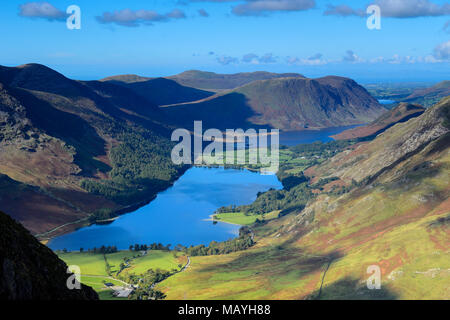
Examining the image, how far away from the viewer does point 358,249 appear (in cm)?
9719

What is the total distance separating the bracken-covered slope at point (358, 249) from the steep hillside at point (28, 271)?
4610 cm

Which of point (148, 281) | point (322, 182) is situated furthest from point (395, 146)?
point (148, 281)

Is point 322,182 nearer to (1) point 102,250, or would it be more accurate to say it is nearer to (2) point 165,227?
(2) point 165,227

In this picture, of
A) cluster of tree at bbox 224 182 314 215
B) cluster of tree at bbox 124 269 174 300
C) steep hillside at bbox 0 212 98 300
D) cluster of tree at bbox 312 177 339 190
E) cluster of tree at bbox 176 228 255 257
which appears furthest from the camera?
cluster of tree at bbox 312 177 339 190

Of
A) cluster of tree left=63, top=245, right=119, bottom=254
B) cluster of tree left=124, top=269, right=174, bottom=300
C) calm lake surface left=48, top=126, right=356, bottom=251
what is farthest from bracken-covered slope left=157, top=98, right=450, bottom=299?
cluster of tree left=63, top=245, right=119, bottom=254

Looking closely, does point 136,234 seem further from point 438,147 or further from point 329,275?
point 438,147

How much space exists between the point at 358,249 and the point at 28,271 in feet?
236

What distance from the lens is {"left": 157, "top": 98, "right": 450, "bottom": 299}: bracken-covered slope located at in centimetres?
7981

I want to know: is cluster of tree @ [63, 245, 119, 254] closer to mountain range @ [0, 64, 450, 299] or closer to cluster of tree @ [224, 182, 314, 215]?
mountain range @ [0, 64, 450, 299]

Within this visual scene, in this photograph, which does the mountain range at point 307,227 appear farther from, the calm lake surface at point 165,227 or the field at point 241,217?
the calm lake surface at point 165,227

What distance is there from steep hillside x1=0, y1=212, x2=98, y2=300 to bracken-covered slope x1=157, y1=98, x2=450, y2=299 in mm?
46104

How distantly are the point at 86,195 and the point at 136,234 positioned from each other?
1577 inches
